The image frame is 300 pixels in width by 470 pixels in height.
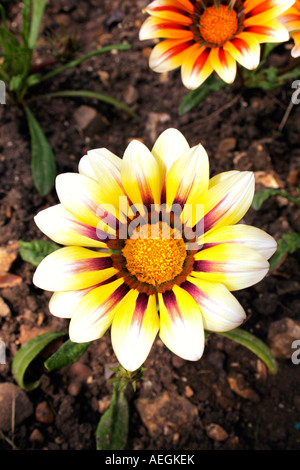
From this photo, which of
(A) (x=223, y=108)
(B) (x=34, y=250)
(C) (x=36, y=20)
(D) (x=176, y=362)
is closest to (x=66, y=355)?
(B) (x=34, y=250)

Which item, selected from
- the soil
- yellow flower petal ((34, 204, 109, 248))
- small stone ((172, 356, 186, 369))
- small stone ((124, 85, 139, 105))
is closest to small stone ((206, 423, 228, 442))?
the soil

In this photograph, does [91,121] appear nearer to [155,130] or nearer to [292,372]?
[155,130]

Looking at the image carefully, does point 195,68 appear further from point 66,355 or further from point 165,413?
point 165,413

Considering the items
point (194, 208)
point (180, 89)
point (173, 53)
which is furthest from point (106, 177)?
point (180, 89)

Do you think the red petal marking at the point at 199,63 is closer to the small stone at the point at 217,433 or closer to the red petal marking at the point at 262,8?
the red petal marking at the point at 262,8

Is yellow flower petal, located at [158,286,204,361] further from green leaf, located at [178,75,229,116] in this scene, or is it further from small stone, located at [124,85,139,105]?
small stone, located at [124,85,139,105]

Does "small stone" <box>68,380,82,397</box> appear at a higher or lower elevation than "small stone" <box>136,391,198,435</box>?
higher

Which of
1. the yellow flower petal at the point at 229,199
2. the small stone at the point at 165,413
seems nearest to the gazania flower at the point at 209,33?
the yellow flower petal at the point at 229,199
